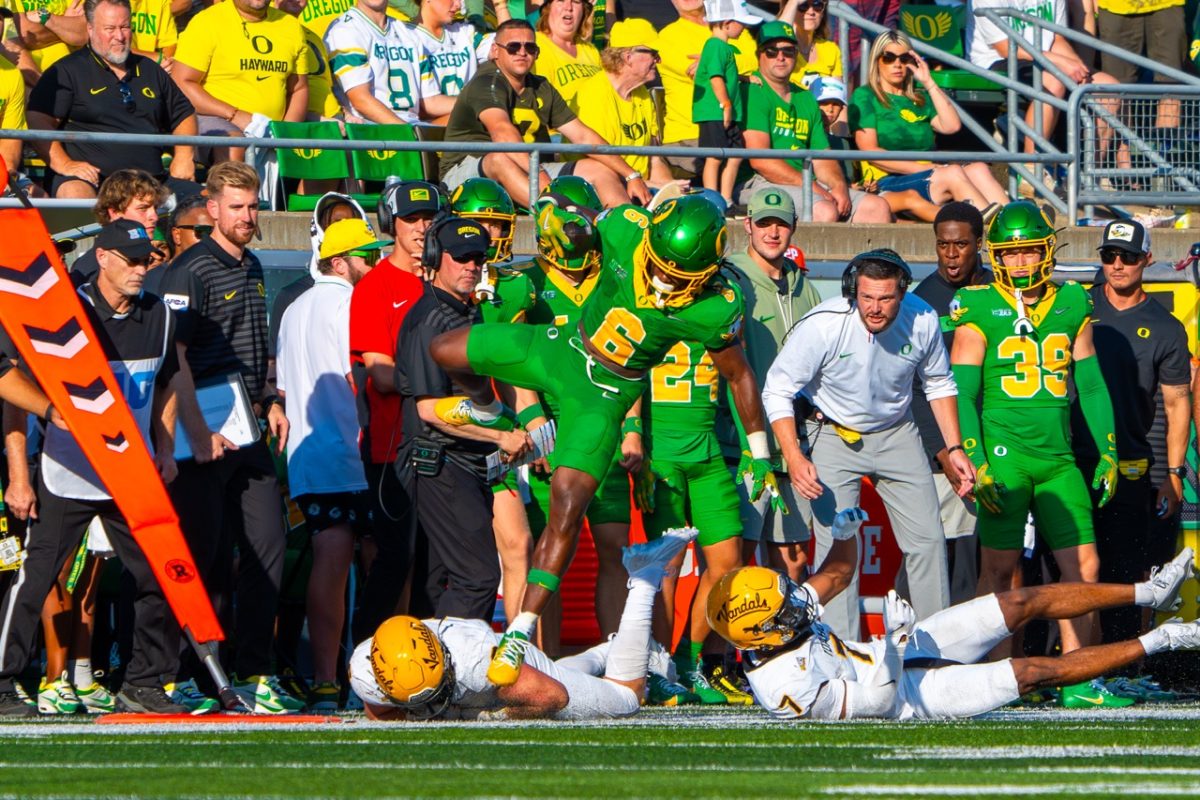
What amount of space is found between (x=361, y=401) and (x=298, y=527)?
1.06 metres

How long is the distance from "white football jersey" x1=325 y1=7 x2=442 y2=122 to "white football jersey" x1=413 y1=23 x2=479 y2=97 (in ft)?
0.18

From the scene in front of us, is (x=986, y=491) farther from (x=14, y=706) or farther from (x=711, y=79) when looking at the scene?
(x=14, y=706)

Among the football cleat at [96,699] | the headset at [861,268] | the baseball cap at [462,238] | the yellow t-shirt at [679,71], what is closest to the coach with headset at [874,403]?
the headset at [861,268]

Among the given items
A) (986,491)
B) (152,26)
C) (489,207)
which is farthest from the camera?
(152,26)

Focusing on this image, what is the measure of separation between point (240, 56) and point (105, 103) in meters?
1.22

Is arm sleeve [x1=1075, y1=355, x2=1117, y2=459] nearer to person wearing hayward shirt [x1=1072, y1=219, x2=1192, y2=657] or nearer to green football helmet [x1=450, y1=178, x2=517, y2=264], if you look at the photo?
person wearing hayward shirt [x1=1072, y1=219, x2=1192, y2=657]

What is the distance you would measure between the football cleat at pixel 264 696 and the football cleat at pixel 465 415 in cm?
131

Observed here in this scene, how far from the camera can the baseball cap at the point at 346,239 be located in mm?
9109

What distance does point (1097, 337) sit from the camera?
10227 mm

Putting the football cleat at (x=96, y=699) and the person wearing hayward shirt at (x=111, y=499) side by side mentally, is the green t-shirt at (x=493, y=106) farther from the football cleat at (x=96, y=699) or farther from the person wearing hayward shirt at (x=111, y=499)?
the football cleat at (x=96, y=699)

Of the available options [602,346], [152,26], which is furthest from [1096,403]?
[152,26]

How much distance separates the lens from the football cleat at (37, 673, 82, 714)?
311 inches

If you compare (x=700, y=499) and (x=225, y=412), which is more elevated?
(x=225, y=412)

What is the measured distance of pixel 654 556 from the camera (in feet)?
25.9
